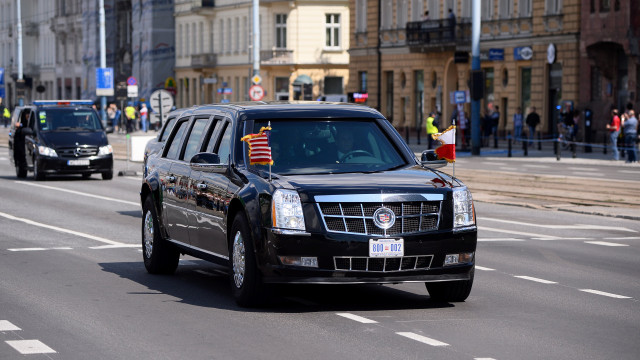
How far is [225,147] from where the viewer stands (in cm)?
1259

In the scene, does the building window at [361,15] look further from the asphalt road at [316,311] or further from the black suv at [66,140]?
the asphalt road at [316,311]

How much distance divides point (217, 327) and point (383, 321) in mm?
1250

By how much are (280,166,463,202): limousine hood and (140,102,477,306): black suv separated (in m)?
0.01

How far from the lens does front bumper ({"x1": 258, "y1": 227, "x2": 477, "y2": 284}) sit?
10930 millimetres

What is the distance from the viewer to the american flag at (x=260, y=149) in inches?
459

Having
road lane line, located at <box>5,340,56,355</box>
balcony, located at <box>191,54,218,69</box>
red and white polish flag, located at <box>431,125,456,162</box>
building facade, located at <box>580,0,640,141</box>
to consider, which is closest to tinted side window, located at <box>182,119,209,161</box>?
red and white polish flag, located at <box>431,125,456,162</box>

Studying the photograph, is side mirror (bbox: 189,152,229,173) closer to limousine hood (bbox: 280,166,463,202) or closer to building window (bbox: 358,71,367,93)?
limousine hood (bbox: 280,166,463,202)

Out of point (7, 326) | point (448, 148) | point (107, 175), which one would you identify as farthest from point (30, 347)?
point (107, 175)

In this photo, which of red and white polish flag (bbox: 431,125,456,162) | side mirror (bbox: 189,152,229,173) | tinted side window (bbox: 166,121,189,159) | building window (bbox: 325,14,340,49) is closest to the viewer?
side mirror (bbox: 189,152,229,173)

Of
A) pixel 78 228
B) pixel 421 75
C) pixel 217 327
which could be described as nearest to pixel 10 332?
pixel 217 327

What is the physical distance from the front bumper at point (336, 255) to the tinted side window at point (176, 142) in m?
3.20

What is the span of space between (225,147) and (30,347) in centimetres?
351

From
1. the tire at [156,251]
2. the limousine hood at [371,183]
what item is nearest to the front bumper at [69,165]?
the tire at [156,251]

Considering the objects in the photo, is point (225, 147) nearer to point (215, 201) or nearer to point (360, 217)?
point (215, 201)
